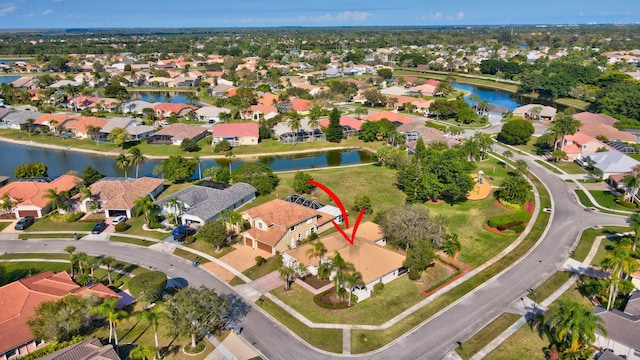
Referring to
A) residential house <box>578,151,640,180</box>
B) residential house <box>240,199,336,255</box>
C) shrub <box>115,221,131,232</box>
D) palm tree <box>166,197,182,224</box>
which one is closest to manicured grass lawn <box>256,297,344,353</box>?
residential house <box>240,199,336,255</box>

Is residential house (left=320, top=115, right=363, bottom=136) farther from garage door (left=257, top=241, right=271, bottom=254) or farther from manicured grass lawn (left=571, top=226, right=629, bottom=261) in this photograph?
manicured grass lawn (left=571, top=226, right=629, bottom=261)

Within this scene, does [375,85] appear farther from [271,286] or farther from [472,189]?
[271,286]

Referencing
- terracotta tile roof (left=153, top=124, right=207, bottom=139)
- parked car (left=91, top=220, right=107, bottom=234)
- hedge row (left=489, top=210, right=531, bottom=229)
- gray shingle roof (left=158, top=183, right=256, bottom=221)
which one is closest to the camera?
parked car (left=91, top=220, right=107, bottom=234)

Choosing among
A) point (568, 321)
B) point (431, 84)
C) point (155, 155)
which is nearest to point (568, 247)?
point (568, 321)

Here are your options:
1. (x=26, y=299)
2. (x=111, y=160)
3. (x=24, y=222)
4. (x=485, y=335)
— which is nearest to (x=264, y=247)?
(x=26, y=299)

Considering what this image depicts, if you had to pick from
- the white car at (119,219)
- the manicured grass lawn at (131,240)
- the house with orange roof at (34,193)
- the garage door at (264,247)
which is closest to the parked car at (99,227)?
the white car at (119,219)

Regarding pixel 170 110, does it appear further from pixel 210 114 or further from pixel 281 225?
pixel 281 225

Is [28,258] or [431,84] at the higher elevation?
[431,84]
